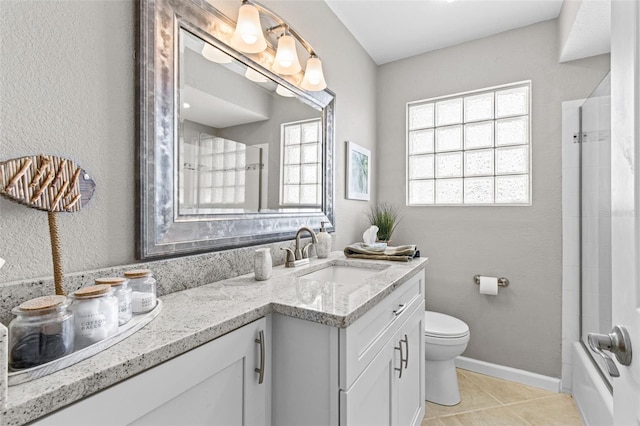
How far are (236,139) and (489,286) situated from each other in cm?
206

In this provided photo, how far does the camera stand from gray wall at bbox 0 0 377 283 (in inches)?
27.7

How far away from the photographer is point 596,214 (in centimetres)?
179

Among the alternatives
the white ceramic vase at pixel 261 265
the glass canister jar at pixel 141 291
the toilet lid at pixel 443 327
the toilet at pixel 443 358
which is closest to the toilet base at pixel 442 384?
the toilet at pixel 443 358

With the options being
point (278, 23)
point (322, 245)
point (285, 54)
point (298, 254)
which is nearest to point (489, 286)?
point (322, 245)

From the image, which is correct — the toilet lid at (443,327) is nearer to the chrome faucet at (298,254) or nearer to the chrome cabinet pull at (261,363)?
the chrome faucet at (298,254)

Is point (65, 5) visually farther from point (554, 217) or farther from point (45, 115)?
point (554, 217)

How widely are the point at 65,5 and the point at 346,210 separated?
1.79m

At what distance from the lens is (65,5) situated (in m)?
0.79

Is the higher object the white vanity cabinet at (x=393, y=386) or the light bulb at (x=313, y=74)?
the light bulb at (x=313, y=74)

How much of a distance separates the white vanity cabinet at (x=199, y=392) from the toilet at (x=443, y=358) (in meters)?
1.34

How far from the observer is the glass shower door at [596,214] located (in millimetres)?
1622

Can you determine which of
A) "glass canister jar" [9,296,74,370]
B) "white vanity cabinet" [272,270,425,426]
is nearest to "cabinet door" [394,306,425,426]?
"white vanity cabinet" [272,270,425,426]

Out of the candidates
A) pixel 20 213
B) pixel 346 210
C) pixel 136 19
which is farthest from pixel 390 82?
pixel 20 213

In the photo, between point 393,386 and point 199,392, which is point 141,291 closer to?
point 199,392
